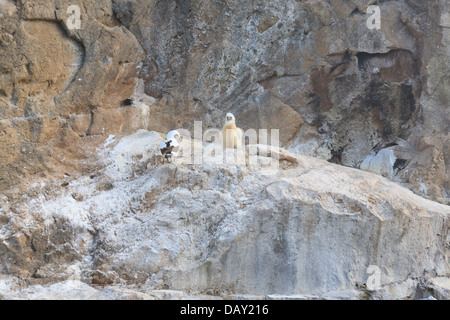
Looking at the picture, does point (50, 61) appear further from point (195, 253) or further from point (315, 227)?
point (315, 227)

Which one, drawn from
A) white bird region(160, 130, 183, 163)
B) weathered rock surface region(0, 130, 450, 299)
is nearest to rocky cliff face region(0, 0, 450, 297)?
weathered rock surface region(0, 130, 450, 299)

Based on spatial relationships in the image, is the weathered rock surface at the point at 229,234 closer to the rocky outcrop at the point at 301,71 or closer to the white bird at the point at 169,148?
the white bird at the point at 169,148

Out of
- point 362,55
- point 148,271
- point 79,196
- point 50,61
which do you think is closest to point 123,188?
point 79,196

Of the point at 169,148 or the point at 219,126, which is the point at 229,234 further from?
the point at 219,126

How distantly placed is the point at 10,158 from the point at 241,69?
5467 millimetres

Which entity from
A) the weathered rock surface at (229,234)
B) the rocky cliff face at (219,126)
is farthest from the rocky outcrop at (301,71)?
the weathered rock surface at (229,234)

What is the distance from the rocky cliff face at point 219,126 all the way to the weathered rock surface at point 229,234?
2cm

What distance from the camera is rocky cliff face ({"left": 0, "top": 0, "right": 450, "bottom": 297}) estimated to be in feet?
35.7

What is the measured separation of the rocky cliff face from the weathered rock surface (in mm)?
24

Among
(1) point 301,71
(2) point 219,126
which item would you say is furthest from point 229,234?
(1) point 301,71

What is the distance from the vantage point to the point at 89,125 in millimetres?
13117

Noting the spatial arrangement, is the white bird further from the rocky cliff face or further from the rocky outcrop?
the rocky outcrop

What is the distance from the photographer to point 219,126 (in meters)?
14.8

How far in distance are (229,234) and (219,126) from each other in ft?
14.6
